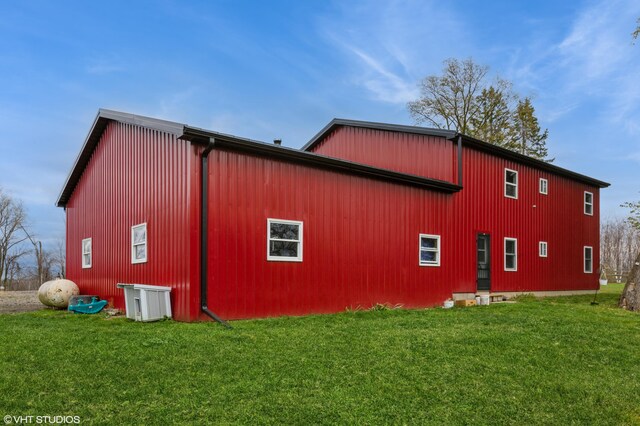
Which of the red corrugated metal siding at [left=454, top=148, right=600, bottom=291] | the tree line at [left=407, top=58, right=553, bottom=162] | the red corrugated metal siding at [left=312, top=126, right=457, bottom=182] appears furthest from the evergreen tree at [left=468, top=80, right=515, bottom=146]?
the red corrugated metal siding at [left=312, top=126, right=457, bottom=182]

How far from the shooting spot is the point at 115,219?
41.3ft

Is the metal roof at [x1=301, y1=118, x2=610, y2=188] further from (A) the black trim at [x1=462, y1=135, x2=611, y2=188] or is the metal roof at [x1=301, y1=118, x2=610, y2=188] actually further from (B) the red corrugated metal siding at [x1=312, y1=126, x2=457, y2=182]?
(B) the red corrugated metal siding at [x1=312, y1=126, x2=457, y2=182]

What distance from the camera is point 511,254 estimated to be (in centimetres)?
1698

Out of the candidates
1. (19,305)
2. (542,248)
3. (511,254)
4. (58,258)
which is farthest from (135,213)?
(58,258)

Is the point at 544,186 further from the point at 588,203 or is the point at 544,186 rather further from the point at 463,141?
the point at 463,141

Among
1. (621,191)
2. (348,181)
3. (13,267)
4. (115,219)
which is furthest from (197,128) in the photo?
(13,267)

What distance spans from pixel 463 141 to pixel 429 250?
12.9 ft

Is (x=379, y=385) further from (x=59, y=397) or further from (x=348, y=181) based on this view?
(x=348, y=181)

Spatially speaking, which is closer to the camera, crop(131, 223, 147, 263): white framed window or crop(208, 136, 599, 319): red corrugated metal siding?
crop(208, 136, 599, 319): red corrugated metal siding

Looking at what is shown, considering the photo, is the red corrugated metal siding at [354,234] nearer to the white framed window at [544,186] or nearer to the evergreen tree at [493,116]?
the white framed window at [544,186]

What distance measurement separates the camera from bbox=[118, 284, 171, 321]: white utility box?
9.10m

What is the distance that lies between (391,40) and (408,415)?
559 inches

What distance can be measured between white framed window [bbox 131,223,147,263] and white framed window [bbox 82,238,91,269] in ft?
12.5

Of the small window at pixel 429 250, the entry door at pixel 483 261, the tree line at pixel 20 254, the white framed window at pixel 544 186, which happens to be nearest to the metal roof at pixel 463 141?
the white framed window at pixel 544 186
